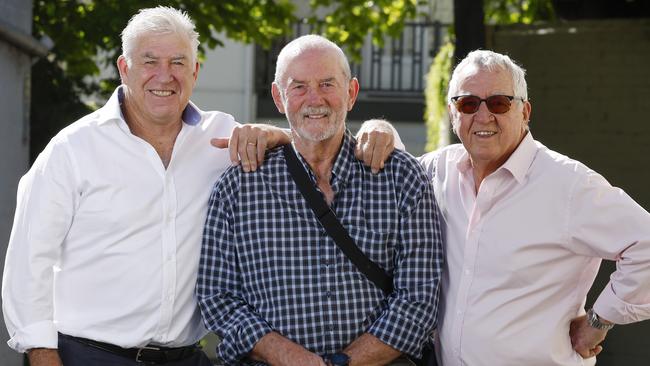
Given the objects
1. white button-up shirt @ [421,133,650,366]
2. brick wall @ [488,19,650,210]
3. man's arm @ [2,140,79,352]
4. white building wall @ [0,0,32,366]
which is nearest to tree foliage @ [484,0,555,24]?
brick wall @ [488,19,650,210]

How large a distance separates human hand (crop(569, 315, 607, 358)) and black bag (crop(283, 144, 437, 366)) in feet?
2.12

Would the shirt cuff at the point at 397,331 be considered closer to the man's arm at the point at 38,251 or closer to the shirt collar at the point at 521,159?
the shirt collar at the point at 521,159

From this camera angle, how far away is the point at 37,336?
400 cm

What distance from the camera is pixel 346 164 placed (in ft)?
13.9

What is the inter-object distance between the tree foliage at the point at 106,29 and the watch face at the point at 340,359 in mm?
5722

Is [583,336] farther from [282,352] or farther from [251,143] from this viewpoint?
[251,143]

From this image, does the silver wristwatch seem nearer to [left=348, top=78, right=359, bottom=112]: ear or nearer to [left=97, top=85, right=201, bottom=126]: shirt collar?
[left=348, top=78, right=359, bottom=112]: ear

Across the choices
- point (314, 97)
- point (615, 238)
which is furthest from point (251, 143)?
point (615, 238)

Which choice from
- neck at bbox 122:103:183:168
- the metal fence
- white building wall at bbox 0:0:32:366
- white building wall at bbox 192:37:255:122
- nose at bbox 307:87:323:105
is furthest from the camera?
the metal fence

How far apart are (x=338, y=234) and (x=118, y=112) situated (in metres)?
1.02

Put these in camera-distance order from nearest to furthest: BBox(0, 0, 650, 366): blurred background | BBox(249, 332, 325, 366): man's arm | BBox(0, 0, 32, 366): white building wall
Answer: BBox(249, 332, 325, 366): man's arm → BBox(0, 0, 32, 366): white building wall → BBox(0, 0, 650, 366): blurred background

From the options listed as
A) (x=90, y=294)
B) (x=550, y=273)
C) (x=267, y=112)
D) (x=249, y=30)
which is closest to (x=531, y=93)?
(x=249, y=30)

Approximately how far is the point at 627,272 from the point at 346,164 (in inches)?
45.8

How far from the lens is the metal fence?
19688 mm
